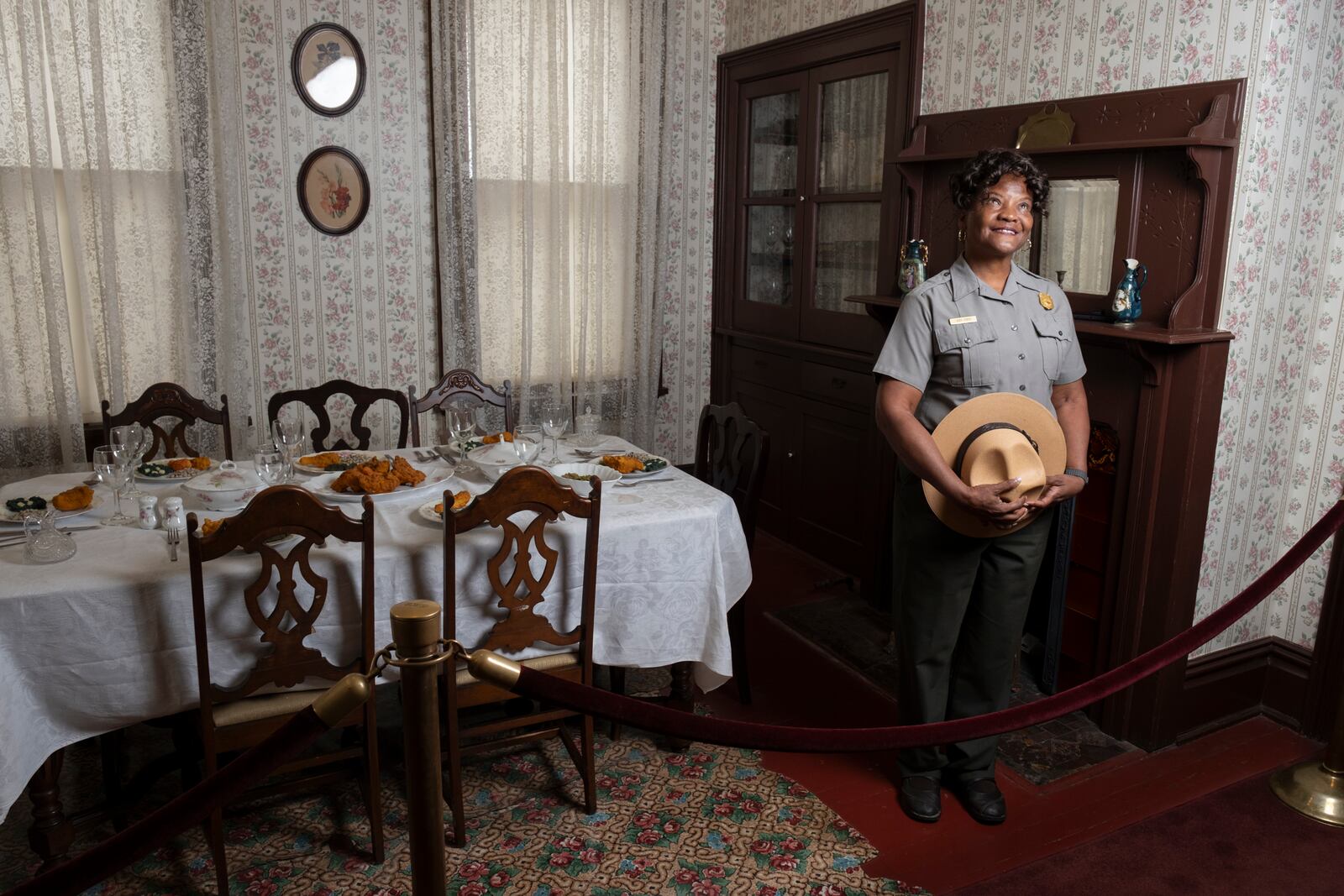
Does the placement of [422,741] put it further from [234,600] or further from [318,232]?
[318,232]

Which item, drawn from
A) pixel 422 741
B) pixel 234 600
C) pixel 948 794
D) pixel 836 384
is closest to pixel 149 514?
pixel 234 600

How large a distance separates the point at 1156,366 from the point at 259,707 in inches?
96.8

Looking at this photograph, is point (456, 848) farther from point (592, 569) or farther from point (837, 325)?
point (837, 325)

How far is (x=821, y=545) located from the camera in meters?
4.54

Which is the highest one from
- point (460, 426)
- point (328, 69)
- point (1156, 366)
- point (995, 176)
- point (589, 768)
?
point (328, 69)

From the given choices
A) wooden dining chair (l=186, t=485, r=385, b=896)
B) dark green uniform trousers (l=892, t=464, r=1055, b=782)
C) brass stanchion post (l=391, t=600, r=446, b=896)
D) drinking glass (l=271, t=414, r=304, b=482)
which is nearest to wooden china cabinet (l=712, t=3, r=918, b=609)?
dark green uniform trousers (l=892, t=464, r=1055, b=782)

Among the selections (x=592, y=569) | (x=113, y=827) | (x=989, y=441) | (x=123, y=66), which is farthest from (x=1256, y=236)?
(x=123, y=66)

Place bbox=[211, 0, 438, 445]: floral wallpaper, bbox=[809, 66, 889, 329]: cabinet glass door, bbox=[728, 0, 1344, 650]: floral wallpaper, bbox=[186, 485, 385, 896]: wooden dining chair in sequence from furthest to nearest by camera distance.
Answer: bbox=[809, 66, 889, 329]: cabinet glass door → bbox=[211, 0, 438, 445]: floral wallpaper → bbox=[728, 0, 1344, 650]: floral wallpaper → bbox=[186, 485, 385, 896]: wooden dining chair

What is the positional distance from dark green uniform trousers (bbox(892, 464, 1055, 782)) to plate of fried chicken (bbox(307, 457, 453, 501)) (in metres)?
1.30

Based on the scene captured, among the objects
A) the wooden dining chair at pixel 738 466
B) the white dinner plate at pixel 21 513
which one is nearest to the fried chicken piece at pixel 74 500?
the white dinner plate at pixel 21 513

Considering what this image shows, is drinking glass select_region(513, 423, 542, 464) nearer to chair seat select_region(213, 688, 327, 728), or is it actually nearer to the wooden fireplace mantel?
chair seat select_region(213, 688, 327, 728)

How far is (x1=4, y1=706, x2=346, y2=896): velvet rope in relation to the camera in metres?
1.32

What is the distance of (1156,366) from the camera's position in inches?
110

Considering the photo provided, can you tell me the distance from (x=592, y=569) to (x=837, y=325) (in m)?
2.31
